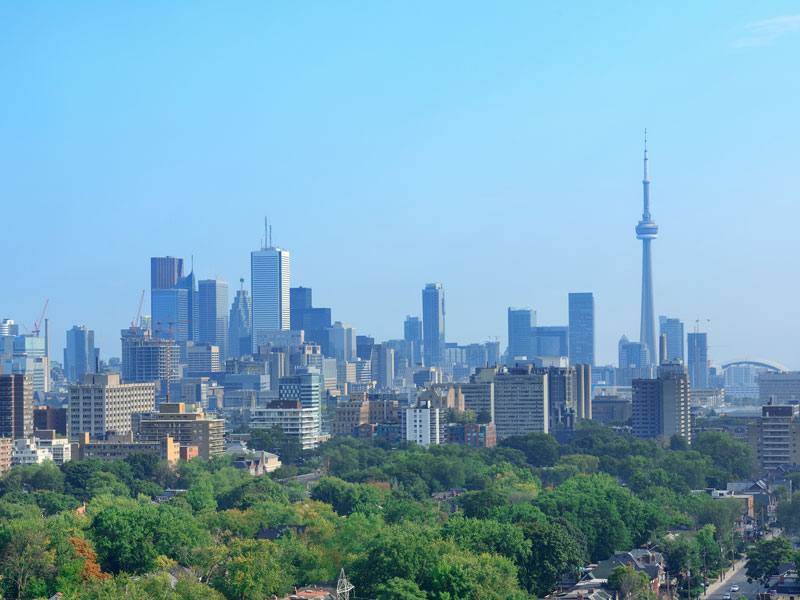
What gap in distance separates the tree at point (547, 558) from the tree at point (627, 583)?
3.24m

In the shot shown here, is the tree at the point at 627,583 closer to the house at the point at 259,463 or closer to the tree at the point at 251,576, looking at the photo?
the tree at the point at 251,576

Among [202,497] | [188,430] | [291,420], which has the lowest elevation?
[202,497]

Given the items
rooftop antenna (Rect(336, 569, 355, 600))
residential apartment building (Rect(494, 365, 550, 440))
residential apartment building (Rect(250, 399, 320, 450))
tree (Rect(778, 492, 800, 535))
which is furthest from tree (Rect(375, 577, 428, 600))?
residential apartment building (Rect(494, 365, 550, 440))

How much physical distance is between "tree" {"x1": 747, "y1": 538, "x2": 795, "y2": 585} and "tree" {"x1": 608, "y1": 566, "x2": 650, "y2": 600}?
30.5 ft

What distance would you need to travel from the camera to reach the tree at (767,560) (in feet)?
243

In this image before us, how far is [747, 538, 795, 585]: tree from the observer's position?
74.1m

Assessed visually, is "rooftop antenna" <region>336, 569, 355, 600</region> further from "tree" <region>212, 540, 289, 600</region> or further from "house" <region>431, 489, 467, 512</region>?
"house" <region>431, 489, 467, 512</region>

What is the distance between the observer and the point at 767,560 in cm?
7431

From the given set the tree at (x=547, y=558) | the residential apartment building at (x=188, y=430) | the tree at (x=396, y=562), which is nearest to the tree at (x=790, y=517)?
the tree at (x=547, y=558)

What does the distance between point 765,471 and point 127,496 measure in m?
60.2

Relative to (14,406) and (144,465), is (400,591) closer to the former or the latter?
(144,465)

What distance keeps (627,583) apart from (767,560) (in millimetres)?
11507

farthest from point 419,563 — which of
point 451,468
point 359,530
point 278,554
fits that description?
point 451,468

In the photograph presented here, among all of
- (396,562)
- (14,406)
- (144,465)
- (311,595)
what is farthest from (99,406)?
(396,562)
